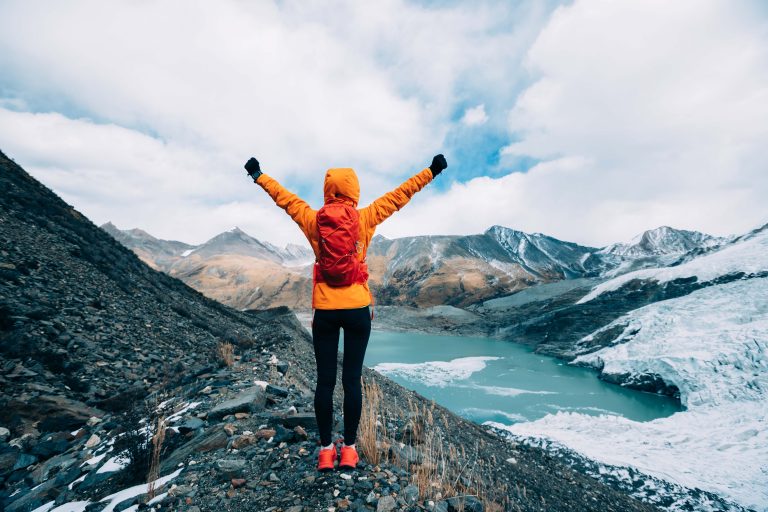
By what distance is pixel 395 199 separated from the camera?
2.98 meters

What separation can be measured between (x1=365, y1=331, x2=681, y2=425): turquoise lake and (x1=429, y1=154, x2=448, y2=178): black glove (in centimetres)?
1833

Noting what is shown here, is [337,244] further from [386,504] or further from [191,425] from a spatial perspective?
[191,425]

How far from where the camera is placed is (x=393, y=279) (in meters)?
104

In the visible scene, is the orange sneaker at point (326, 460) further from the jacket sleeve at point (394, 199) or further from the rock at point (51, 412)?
the rock at point (51, 412)

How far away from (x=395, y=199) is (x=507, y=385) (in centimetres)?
2850

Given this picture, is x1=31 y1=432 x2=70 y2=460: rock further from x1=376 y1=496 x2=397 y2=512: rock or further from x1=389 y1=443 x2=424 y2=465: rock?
x1=376 y1=496 x2=397 y2=512: rock

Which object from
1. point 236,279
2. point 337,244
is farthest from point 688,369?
point 236,279

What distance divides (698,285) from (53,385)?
46538 mm

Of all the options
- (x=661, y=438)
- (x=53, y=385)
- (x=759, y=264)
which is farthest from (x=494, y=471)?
(x=759, y=264)

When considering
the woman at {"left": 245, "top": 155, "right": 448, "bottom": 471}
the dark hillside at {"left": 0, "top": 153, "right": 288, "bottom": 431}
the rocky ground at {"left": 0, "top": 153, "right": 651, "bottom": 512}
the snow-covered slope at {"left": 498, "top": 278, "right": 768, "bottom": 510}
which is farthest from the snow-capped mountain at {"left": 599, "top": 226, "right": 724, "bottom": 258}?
the woman at {"left": 245, "top": 155, "right": 448, "bottom": 471}

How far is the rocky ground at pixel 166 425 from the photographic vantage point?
2.76 meters

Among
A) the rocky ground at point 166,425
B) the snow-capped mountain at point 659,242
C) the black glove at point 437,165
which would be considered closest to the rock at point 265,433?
the rocky ground at point 166,425

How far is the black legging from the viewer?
2688 mm

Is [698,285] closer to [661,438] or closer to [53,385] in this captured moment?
[661,438]
